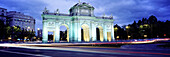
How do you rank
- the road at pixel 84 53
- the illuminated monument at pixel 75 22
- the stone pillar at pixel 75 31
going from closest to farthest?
the road at pixel 84 53 → the illuminated monument at pixel 75 22 → the stone pillar at pixel 75 31

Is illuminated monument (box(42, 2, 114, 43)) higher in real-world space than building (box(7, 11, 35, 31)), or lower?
lower

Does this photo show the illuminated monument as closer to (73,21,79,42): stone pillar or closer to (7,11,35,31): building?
(73,21,79,42): stone pillar

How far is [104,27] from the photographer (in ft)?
214

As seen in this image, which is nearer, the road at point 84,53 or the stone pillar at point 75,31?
the road at point 84,53

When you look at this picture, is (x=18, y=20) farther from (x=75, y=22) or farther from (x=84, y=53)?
(x=84, y=53)

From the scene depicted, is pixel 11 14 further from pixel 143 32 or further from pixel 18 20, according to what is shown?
A: pixel 143 32

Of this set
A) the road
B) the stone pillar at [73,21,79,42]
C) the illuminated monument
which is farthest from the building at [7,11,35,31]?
the road

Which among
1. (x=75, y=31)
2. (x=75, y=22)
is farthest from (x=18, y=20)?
(x=75, y=31)

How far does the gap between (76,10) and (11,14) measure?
98.7 metres

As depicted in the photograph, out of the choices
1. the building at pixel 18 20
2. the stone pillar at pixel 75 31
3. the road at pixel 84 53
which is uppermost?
the building at pixel 18 20

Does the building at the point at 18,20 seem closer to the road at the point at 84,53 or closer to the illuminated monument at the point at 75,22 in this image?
the illuminated monument at the point at 75,22

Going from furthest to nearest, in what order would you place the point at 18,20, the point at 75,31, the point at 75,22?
the point at 18,20 < the point at 75,22 < the point at 75,31

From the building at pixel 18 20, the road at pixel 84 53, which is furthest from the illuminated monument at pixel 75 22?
the building at pixel 18 20

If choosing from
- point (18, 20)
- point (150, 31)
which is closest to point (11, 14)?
point (18, 20)
